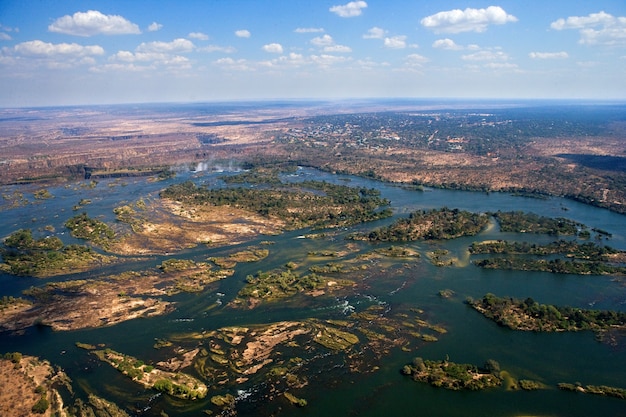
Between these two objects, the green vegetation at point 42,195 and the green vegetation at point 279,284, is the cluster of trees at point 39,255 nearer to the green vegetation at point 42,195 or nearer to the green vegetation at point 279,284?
the green vegetation at point 279,284

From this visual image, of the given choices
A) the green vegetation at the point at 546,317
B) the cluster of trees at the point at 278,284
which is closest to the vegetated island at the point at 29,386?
the cluster of trees at the point at 278,284

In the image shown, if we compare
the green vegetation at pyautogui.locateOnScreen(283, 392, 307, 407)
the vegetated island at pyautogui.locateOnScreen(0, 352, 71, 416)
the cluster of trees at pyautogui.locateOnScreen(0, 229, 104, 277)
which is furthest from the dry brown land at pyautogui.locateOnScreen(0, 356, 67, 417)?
the cluster of trees at pyautogui.locateOnScreen(0, 229, 104, 277)

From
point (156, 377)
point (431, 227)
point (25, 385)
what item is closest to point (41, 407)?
point (25, 385)

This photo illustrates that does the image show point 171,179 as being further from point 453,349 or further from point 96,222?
point 453,349

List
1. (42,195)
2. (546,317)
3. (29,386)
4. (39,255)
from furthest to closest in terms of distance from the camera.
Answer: (42,195) < (39,255) < (546,317) < (29,386)

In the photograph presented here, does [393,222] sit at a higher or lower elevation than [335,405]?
higher

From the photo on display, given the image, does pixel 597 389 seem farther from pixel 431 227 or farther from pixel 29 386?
pixel 29 386

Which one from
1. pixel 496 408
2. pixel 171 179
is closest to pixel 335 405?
pixel 496 408
